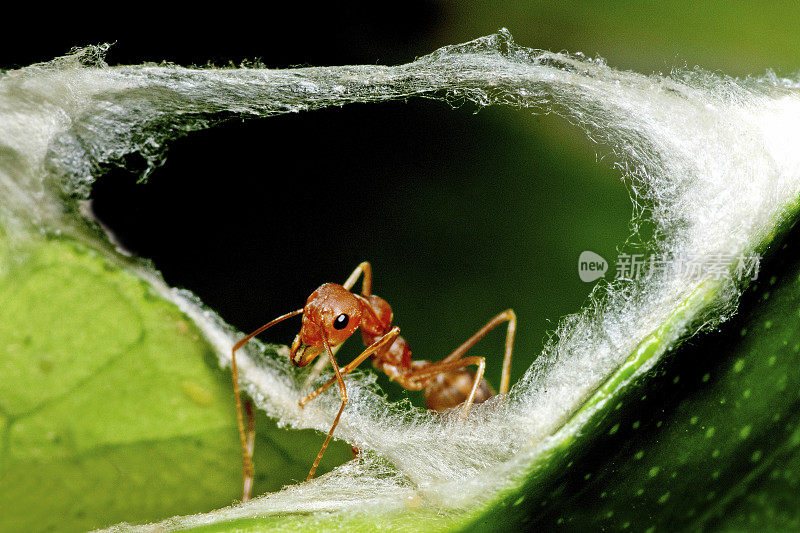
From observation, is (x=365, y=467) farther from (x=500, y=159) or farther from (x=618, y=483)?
(x=500, y=159)

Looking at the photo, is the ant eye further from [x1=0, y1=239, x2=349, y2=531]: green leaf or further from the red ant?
[x1=0, y1=239, x2=349, y2=531]: green leaf

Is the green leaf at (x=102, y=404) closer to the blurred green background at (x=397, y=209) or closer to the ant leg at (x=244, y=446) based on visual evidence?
the ant leg at (x=244, y=446)

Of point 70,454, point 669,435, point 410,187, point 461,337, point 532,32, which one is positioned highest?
point 532,32

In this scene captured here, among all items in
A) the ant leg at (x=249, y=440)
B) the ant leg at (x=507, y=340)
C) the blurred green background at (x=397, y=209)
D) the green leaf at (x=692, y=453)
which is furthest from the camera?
the ant leg at (x=507, y=340)

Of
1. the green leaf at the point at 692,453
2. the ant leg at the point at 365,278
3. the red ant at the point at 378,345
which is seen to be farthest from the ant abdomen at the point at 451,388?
the green leaf at the point at 692,453

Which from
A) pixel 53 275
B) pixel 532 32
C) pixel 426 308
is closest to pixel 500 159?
pixel 426 308

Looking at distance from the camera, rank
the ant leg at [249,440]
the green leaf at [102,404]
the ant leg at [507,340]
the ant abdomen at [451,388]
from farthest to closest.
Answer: the ant abdomen at [451,388]
the ant leg at [507,340]
the ant leg at [249,440]
the green leaf at [102,404]

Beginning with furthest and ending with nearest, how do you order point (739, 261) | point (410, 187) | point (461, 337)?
point (461, 337)
point (410, 187)
point (739, 261)

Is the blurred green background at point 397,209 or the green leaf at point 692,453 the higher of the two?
the blurred green background at point 397,209

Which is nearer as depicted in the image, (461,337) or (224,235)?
(224,235)
